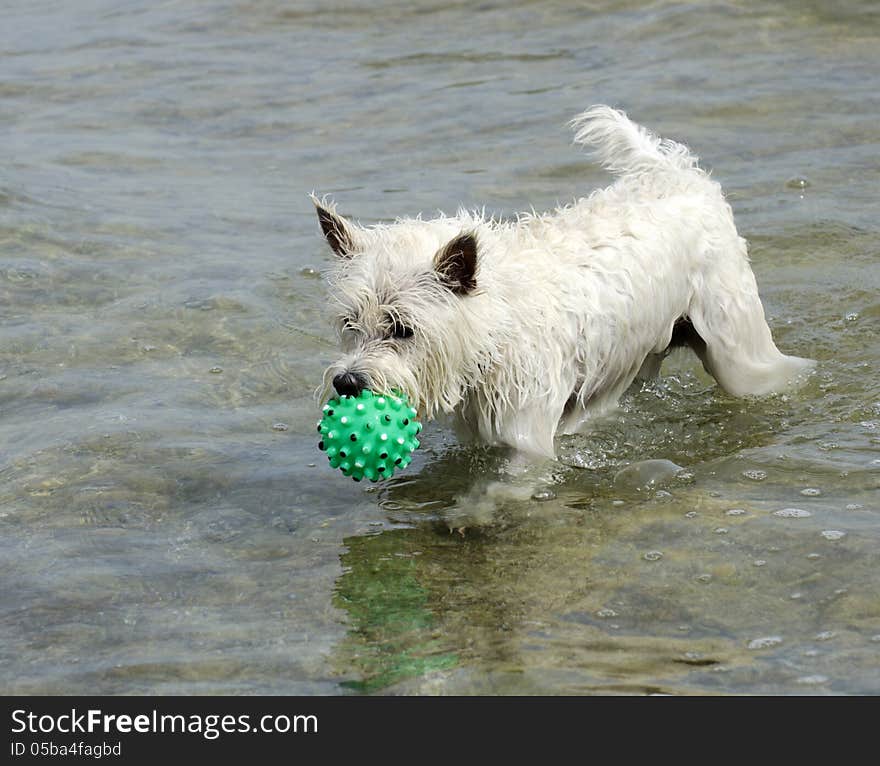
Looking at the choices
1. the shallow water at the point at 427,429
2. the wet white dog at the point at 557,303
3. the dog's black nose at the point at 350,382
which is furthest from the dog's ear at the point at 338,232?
the shallow water at the point at 427,429

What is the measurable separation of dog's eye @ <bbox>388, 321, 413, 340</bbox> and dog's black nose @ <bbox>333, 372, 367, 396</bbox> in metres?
0.26

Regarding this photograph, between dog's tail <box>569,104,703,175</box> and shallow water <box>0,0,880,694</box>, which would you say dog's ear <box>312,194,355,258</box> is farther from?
dog's tail <box>569,104,703,175</box>

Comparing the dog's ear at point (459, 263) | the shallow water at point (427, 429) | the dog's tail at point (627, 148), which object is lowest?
the shallow water at point (427, 429)

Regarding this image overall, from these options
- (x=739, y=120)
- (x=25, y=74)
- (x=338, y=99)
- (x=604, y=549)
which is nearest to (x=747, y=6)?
(x=739, y=120)

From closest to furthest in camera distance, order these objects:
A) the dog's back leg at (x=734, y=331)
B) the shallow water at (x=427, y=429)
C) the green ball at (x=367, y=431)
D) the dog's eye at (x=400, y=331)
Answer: the shallow water at (x=427, y=429)
the green ball at (x=367, y=431)
the dog's eye at (x=400, y=331)
the dog's back leg at (x=734, y=331)

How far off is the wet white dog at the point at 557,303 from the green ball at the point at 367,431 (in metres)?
0.08

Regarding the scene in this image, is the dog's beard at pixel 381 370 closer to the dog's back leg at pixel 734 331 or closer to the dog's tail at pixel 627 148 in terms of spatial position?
the dog's back leg at pixel 734 331

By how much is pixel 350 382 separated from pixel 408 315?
0.38 meters

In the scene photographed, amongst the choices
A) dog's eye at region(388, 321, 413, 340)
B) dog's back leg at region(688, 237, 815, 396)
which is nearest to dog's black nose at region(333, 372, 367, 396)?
dog's eye at region(388, 321, 413, 340)

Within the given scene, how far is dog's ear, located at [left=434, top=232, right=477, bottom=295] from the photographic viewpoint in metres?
5.63

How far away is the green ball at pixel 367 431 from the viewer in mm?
5598

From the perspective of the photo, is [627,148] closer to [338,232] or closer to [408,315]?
[338,232]

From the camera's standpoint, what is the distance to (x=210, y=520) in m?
6.31
